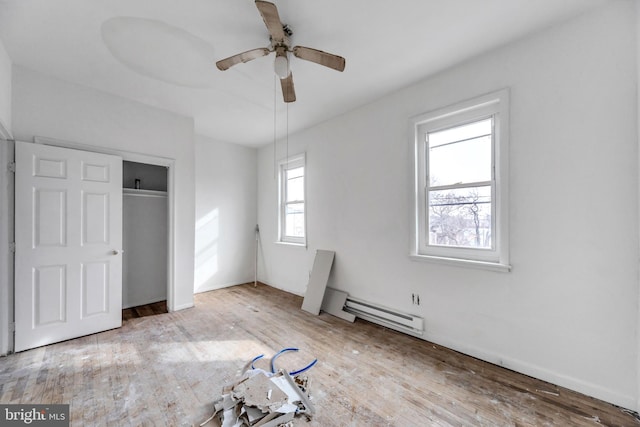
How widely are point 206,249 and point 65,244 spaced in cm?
204

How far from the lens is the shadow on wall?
454 centimetres

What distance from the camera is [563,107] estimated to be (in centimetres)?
200

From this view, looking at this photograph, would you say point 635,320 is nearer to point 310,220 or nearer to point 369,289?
point 369,289

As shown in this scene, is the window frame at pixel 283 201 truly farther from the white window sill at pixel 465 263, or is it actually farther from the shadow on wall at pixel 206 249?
the white window sill at pixel 465 263

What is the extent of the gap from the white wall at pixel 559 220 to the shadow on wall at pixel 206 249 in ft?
10.9

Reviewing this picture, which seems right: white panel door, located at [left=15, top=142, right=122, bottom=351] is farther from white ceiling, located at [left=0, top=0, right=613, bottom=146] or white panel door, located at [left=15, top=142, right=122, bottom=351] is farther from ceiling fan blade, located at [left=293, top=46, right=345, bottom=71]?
ceiling fan blade, located at [left=293, top=46, right=345, bottom=71]

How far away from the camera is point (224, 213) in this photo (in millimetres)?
4898

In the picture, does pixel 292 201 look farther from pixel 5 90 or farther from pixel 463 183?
pixel 5 90

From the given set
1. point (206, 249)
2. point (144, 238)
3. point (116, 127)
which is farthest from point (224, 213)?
point (116, 127)

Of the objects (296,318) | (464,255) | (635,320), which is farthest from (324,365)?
(635,320)

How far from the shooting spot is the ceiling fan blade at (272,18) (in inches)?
60.0

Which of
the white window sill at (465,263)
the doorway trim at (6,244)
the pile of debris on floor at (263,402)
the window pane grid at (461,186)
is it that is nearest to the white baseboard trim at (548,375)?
the white window sill at (465,263)

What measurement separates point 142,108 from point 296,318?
11.1 ft

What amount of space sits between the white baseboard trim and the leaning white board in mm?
1586
